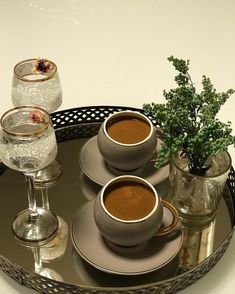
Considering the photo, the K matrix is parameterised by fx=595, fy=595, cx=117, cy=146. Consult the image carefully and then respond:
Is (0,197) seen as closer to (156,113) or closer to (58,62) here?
(156,113)

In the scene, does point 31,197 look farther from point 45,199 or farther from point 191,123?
point 191,123

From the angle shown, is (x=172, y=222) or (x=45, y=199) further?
(x=45, y=199)

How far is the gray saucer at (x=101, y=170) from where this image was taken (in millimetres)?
1030

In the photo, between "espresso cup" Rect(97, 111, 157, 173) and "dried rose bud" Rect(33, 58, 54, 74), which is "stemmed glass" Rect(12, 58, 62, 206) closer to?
"dried rose bud" Rect(33, 58, 54, 74)

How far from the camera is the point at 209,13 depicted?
1761 millimetres

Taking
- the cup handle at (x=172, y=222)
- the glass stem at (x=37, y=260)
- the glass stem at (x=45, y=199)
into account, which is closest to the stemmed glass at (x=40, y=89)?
the glass stem at (x=45, y=199)

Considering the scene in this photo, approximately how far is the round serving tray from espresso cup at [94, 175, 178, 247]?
0.20ft

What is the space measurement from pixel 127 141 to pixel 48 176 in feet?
0.56

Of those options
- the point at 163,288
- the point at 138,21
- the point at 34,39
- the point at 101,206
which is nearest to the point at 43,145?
the point at 101,206

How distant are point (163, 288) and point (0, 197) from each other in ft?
1.14

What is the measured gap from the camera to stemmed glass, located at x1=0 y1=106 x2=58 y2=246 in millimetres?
863

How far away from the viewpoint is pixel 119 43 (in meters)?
1.60

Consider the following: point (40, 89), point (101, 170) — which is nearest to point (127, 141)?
point (101, 170)

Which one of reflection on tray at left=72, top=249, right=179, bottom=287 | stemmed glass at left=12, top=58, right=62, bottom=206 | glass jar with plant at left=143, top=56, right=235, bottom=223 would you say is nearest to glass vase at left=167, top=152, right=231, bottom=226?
glass jar with plant at left=143, top=56, right=235, bottom=223
